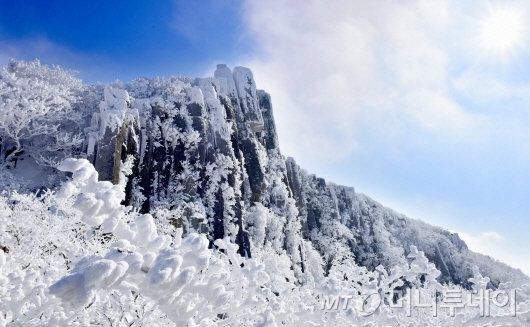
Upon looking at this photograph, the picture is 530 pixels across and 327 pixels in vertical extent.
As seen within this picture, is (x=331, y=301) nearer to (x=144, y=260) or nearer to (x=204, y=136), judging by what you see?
(x=144, y=260)

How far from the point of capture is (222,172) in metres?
29.7

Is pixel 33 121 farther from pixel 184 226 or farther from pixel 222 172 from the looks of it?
pixel 222 172

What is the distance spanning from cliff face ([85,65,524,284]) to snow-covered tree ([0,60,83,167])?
2.52 meters

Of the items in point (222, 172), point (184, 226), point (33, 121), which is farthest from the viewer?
point (222, 172)

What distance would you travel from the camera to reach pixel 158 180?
87.8 feet

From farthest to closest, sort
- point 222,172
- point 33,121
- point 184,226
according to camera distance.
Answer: point 222,172 → point 184,226 → point 33,121

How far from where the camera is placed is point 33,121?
2381 cm

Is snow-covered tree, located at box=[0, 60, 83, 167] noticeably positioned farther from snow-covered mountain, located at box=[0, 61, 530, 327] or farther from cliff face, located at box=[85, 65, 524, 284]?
cliff face, located at box=[85, 65, 524, 284]

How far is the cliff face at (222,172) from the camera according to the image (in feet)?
82.2

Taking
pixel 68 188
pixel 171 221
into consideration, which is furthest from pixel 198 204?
pixel 68 188

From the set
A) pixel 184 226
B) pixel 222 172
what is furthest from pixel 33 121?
pixel 222 172

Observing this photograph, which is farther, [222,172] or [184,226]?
[222,172]

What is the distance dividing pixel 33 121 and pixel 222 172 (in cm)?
1548

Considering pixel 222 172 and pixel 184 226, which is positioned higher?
pixel 222 172
